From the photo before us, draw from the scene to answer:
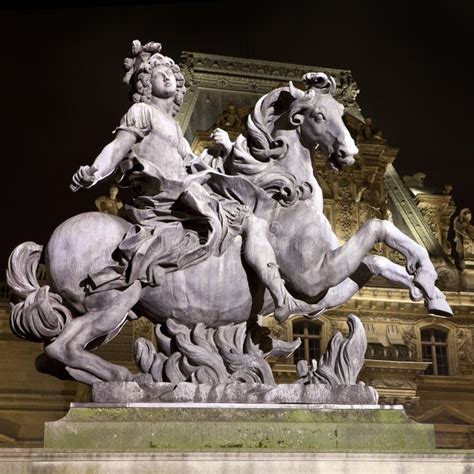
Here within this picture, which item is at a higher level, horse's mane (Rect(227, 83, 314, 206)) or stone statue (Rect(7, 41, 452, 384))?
horse's mane (Rect(227, 83, 314, 206))

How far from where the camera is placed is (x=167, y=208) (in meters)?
6.57

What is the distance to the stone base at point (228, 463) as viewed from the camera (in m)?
5.29

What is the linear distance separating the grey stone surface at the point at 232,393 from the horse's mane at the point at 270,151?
1.26m

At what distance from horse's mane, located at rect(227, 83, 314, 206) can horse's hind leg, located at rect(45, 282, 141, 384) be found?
1104 millimetres

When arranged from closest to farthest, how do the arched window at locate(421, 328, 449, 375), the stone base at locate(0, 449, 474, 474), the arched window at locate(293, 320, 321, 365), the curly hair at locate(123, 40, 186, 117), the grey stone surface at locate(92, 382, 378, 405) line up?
the stone base at locate(0, 449, 474, 474) < the grey stone surface at locate(92, 382, 378, 405) < the curly hair at locate(123, 40, 186, 117) < the arched window at locate(293, 320, 321, 365) < the arched window at locate(421, 328, 449, 375)

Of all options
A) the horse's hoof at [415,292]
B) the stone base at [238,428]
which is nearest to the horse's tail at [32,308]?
the stone base at [238,428]

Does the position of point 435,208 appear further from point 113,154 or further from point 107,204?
point 113,154

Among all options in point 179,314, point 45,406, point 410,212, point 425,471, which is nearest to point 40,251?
point 179,314

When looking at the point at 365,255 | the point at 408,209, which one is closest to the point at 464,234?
the point at 408,209

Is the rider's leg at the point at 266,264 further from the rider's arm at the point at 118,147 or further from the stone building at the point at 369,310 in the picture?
the stone building at the point at 369,310

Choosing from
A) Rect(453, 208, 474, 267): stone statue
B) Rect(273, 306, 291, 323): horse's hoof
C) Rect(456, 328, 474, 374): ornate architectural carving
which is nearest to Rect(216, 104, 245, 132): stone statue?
Rect(453, 208, 474, 267): stone statue

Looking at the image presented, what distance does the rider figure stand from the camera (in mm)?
6332

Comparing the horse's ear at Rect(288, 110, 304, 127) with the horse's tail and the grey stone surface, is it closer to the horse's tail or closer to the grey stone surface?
the grey stone surface

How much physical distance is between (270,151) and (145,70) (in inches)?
43.0
